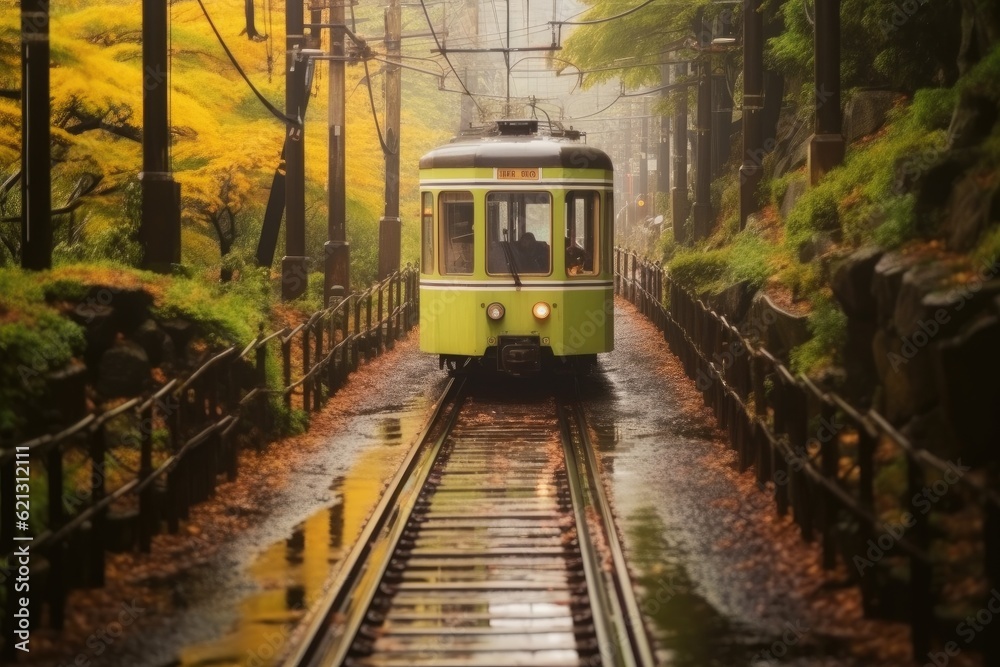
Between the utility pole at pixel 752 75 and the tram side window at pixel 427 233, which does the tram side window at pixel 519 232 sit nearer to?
the tram side window at pixel 427 233

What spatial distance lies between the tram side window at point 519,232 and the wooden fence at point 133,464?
2.41 metres

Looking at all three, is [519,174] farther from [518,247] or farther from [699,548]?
[699,548]

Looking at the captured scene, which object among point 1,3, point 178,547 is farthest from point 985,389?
point 1,3

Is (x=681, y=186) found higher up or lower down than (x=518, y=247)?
higher up

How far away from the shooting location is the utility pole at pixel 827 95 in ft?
55.6

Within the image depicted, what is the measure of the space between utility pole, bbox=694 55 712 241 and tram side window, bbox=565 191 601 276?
458 inches

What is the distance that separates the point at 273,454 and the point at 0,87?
5954 mm

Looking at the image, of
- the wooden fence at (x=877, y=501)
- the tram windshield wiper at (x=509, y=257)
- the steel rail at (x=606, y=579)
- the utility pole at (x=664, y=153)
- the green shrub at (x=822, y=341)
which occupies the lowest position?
the steel rail at (x=606, y=579)

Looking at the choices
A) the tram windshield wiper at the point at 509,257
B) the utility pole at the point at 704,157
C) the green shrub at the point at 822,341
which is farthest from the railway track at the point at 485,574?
the utility pole at the point at 704,157

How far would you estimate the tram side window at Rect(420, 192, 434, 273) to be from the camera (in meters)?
17.1

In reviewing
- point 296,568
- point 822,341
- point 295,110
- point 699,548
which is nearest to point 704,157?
point 295,110

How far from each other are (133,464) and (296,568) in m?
2.01

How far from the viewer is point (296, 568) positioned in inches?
359

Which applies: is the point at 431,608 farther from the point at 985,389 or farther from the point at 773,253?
the point at 773,253
